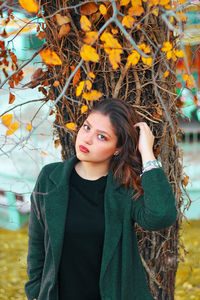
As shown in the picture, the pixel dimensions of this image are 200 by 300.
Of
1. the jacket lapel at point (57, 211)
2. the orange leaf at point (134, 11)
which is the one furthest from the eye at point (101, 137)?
the orange leaf at point (134, 11)

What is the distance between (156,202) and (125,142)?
348mm

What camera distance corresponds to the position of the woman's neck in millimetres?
1838

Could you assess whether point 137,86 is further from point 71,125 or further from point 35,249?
point 35,249

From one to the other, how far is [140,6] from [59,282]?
1.49m

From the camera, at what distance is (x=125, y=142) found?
1.77 m

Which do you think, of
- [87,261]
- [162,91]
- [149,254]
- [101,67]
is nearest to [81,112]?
[101,67]

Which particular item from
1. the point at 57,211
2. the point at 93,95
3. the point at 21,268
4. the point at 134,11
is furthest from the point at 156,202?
the point at 21,268

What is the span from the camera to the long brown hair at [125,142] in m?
1.74

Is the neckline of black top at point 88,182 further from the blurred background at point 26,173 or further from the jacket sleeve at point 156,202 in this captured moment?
the blurred background at point 26,173

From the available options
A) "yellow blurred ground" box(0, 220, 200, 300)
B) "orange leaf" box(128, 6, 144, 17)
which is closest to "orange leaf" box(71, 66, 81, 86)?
"orange leaf" box(128, 6, 144, 17)

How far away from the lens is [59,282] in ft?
6.07

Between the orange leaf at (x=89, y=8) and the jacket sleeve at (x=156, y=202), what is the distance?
0.89m

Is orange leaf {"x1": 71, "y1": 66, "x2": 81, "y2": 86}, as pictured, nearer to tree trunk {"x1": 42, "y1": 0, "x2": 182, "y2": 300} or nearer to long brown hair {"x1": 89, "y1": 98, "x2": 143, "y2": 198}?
tree trunk {"x1": 42, "y1": 0, "x2": 182, "y2": 300}

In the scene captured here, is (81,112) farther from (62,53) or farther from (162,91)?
(162,91)
